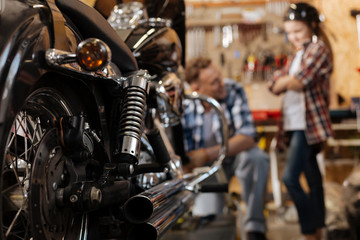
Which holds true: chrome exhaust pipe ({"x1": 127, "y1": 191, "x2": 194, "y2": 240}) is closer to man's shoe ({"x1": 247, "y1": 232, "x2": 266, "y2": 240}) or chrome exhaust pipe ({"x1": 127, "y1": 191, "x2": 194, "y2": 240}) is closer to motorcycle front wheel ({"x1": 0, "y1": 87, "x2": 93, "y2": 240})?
motorcycle front wheel ({"x1": 0, "y1": 87, "x2": 93, "y2": 240})

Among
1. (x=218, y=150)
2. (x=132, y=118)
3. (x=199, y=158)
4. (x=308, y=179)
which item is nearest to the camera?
(x=132, y=118)

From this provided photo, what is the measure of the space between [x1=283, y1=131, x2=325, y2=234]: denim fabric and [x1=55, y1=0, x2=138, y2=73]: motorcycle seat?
5.68ft

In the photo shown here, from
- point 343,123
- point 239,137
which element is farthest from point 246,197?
point 343,123

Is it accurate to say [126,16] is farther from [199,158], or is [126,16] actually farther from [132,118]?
[199,158]

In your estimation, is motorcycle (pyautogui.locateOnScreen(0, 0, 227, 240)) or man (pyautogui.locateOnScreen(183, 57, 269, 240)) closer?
motorcycle (pyautogui.locateOnScreen(0, 0, 227, 240))

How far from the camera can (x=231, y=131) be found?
8.80 ft

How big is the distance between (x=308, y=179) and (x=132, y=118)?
6.16ft

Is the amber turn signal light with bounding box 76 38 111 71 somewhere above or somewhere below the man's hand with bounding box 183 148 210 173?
above

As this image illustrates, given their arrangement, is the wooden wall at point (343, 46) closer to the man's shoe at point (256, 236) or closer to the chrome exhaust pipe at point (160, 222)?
the man's shoe at point (256, 236)

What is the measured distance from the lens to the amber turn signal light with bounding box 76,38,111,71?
28.9 inches

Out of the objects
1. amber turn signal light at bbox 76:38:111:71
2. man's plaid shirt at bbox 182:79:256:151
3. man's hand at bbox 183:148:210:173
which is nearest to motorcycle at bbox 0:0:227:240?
amber turn signal light at bbox 76:38:111:71

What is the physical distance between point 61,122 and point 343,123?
3332mm

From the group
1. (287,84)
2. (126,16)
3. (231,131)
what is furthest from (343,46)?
(126,16)

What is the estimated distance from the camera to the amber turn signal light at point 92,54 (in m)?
0.73
